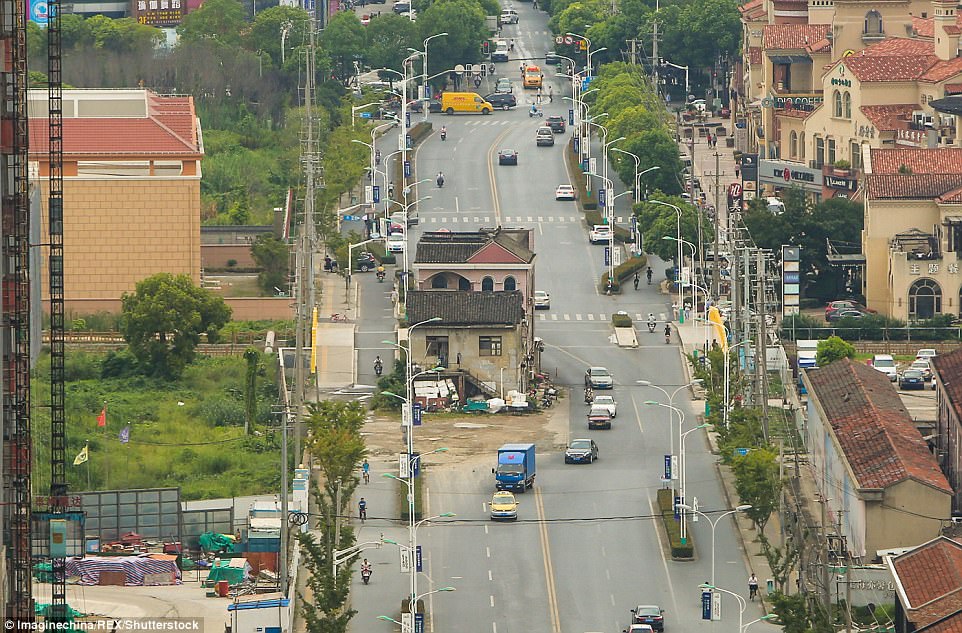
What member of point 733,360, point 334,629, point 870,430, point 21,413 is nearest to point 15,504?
point 21,413

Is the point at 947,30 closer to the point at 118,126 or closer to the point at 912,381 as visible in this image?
the point at 912,381

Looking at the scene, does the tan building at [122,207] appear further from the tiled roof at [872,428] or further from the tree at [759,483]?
the tree at [759,483]

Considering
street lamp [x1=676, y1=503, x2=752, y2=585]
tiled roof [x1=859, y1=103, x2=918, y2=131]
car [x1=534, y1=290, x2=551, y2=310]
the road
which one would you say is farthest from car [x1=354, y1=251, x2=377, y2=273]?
street lamp [x1=676, y1=503, x2=752, y2=585]

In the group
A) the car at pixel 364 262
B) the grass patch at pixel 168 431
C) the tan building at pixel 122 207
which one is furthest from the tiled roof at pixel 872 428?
the car at pixel 364 262

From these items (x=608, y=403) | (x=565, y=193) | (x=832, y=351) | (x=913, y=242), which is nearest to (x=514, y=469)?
(x=608, y=403)

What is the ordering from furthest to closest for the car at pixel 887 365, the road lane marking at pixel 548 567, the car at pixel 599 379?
the car at pixel 887 365
the car at pixel 599 379
the road lane marking at pixel 548 567

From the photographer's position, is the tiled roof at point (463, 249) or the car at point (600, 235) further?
the car at point (600, 235)

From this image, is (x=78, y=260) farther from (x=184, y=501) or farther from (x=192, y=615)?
(x=192, y=615)
